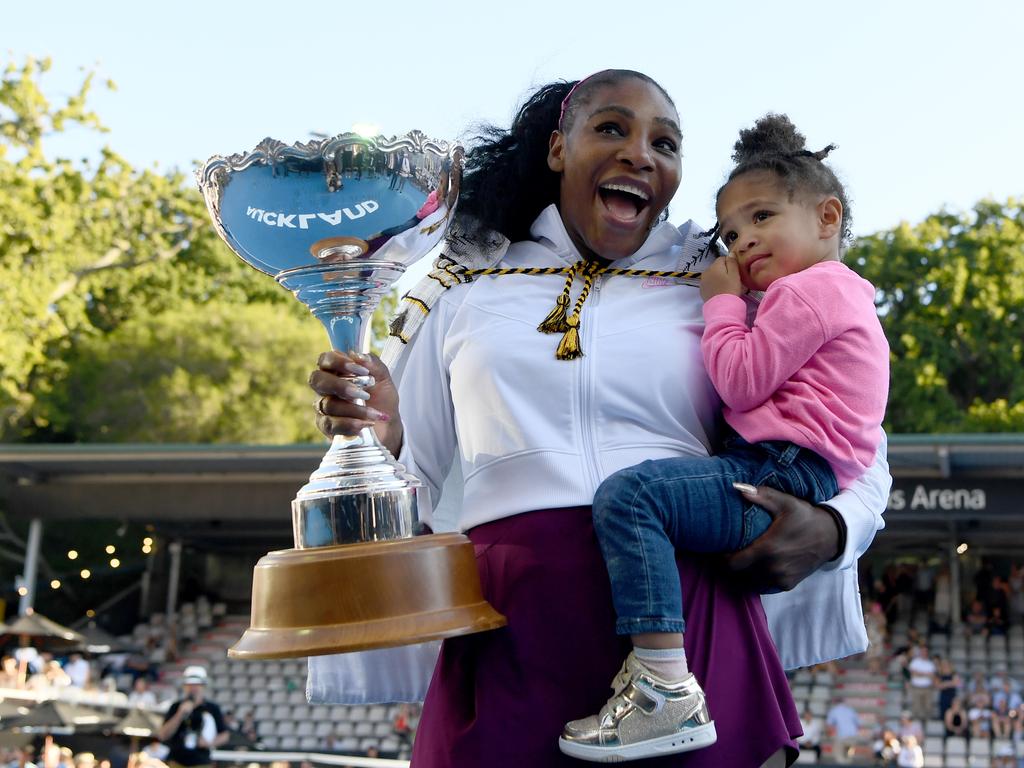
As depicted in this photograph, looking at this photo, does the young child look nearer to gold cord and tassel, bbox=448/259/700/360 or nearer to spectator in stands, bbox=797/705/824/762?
gold cord and tassel, bbox=448/259/700/360

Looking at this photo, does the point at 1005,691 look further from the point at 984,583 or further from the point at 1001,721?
the point at 984,583

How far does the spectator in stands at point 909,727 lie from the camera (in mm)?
14594

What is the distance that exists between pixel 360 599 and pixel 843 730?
13.9 metres

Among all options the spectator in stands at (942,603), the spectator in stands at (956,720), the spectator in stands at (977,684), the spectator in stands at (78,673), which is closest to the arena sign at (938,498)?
the spectator in stands at (977,684)

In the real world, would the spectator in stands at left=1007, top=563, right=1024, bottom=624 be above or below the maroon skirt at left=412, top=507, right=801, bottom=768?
below

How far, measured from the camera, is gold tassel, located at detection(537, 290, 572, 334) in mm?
2381

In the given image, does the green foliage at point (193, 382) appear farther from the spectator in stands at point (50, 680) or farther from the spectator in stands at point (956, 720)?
the spectator in stands at point (956, 720)

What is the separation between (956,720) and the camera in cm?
1514

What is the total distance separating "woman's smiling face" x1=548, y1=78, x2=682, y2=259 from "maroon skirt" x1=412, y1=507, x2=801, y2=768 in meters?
0.54

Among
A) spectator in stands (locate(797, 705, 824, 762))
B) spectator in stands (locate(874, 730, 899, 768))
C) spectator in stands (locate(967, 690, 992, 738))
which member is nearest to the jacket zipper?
spectator in stands (locate(874, 730, 899, 768))

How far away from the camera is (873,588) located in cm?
2048

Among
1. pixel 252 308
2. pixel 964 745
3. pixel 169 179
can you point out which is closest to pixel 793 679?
pixel 964 745

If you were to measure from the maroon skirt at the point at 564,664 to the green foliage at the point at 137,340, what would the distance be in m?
25.1

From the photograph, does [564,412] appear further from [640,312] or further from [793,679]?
[793,679]
